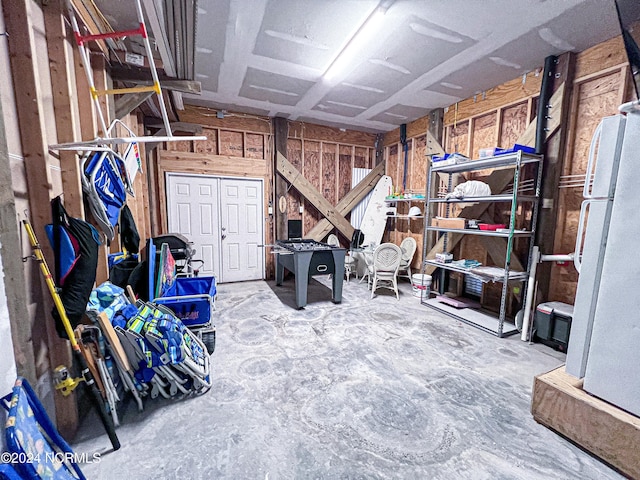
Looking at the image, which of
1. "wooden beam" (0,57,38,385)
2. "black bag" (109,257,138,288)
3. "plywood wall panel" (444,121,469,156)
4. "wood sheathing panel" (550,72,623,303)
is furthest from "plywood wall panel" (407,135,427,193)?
"wooden beam" (0,57,38,385)

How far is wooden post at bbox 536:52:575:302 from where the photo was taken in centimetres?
283

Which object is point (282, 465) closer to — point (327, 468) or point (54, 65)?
point (327, 468)

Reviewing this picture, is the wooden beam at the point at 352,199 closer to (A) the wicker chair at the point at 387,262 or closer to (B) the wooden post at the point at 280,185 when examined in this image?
(B) the wooden post at the point at 280,185

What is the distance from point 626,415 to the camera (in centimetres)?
141

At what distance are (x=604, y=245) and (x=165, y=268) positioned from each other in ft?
11.0

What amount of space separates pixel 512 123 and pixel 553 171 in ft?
3.15

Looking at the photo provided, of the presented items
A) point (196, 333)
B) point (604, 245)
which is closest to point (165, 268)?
point (196, 333)

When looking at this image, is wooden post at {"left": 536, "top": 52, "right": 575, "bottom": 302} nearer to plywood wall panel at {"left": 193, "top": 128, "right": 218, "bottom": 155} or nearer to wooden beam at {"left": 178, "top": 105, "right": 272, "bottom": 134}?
wooden beam at {"left": 178, "top": 105, "right": 272, "bottom": 134}

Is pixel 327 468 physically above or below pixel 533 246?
below

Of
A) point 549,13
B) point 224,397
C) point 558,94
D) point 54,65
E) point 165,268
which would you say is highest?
point 549,13

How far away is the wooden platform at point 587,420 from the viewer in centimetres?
137

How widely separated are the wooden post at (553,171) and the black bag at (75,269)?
164 inches

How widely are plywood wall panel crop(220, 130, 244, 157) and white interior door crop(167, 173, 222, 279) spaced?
23.2 inches

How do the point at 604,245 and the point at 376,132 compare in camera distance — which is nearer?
the point at 604,245
